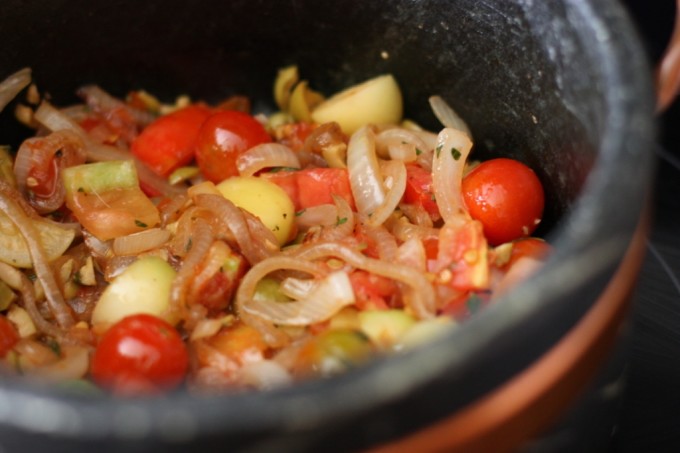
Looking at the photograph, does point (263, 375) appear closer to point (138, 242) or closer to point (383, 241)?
point (383, 241)

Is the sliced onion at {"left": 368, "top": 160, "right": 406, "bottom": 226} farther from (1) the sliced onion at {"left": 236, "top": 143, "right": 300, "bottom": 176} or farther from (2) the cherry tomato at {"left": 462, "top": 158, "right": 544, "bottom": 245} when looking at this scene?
(1) the sliced onion at {"left": 236, "top": 143, "right": 300, "bottom": 176}

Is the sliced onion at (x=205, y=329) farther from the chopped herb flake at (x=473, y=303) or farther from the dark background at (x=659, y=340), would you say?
the dark background at (x=659, y=340)

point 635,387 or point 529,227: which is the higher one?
point 529,227

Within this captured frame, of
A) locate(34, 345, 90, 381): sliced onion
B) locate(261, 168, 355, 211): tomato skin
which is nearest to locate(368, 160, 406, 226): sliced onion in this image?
locate(261, 168, 355, 211): tomato skin

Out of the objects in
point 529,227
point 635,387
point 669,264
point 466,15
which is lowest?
point 635,387

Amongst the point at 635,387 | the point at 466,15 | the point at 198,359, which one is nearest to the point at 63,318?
the point at 198,359

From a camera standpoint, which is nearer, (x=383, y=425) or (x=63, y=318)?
(x=383, y=425)

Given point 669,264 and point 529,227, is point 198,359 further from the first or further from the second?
point 669,264

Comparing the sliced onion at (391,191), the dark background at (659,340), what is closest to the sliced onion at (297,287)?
the sliced onion at (391,191)
